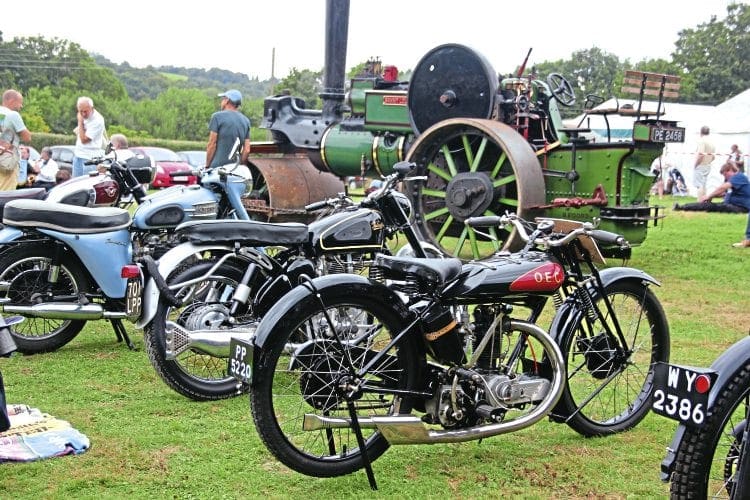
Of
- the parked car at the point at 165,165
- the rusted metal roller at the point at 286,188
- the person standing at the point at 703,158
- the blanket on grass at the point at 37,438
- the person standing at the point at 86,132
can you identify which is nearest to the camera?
the blanket on grass at the point at 37,438

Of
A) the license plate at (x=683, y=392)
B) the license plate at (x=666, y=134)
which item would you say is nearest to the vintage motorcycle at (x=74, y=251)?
the license plate at (x=683, y=392)

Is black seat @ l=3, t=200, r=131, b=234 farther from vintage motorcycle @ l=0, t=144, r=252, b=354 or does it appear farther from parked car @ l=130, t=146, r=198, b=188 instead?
parked car @ l=130, t=146, r=198, b=188

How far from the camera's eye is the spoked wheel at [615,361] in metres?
4.33

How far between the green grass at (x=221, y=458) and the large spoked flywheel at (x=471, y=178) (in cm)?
419

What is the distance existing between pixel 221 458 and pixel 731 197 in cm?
1371

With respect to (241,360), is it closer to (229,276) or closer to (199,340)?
(199,340)

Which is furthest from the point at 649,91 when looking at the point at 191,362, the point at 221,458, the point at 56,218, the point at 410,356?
the point at 221,458

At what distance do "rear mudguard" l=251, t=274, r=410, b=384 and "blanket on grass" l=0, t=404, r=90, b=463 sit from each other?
1.10 metres

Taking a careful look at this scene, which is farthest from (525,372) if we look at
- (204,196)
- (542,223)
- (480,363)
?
(204,196)

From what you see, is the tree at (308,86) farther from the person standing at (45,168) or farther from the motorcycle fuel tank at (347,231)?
the motorcycle fuel tank at (347,231)

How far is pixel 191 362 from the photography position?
517 centimetres

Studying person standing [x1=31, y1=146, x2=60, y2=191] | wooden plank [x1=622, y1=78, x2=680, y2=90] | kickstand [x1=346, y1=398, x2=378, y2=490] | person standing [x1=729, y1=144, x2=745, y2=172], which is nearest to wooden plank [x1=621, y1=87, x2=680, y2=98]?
wooden plank [x1=622, y1=78, x2=680, y2=90]

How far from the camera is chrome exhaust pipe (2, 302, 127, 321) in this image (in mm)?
5539

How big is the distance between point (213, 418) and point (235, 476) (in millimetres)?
811
